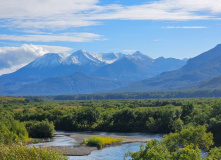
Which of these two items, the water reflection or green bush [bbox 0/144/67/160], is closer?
green bush [bbox 0/144/67/160]

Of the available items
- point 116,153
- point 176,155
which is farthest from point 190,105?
point 176,155

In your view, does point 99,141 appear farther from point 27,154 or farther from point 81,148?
point 27,154

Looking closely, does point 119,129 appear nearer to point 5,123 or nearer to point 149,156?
point 5,123

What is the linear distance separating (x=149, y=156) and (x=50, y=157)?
→ 10.3m

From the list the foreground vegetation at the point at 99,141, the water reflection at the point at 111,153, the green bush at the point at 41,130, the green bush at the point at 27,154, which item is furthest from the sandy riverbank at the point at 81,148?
the green bush at the point at 27,154

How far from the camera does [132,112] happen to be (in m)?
111

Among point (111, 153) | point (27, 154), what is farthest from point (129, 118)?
point (27, 154)

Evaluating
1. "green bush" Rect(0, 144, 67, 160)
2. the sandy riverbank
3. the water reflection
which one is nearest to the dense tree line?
the sandy riverbank

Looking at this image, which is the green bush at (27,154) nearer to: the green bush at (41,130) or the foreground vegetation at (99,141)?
the foreground vegetation at (99,141)

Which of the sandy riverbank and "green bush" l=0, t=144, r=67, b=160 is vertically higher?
"green bush" l=0, t=144, r=67, b=160

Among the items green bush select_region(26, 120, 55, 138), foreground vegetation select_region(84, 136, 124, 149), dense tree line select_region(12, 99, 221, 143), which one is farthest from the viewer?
dense tree line select_region(12, 99, 221, 143)

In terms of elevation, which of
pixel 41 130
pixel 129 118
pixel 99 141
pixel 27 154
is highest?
pixel 27 154

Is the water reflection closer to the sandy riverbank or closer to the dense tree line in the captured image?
the sandy riverbank

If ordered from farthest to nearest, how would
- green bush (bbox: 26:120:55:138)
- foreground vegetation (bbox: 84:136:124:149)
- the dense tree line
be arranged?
the dense tree line, green bush (bbox: 26:120:55:138), foreground vegetation (bbox: 84:136:124:149)
